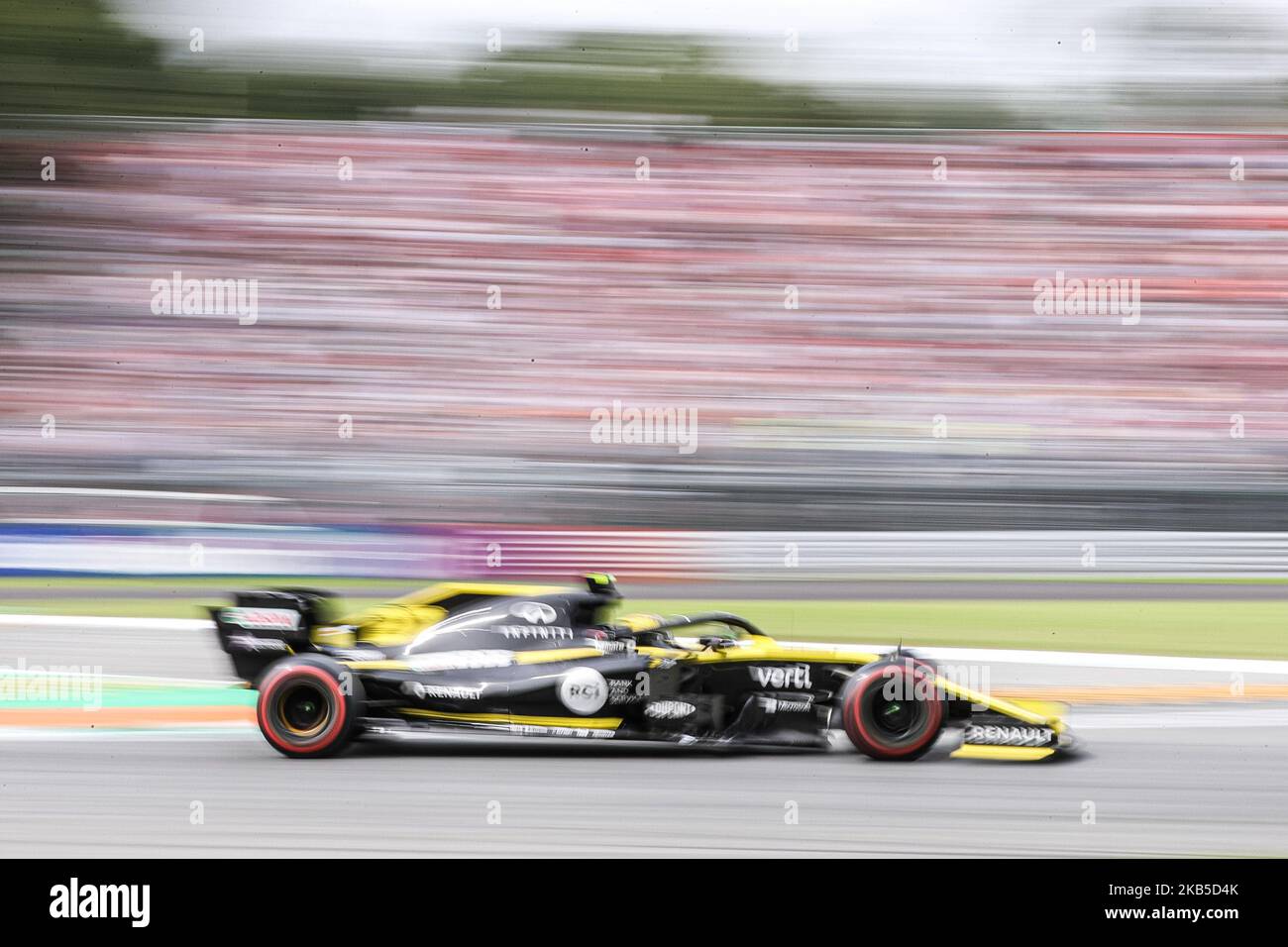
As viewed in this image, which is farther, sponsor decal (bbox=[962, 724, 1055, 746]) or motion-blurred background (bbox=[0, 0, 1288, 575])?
motion-blurred background (bbox=[0, 0, 1288, 575])

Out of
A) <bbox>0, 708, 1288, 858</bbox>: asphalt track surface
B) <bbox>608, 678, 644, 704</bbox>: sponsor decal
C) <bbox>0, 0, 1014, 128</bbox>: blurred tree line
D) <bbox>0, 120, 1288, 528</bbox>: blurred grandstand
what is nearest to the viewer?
<bbox>0, 708, 1288, 858</bbox>: asphalt track surface

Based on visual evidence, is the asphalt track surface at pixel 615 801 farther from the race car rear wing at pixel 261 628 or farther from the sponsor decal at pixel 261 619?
the sponsor decal at pixel 261 619

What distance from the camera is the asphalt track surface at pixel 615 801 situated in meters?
4.46

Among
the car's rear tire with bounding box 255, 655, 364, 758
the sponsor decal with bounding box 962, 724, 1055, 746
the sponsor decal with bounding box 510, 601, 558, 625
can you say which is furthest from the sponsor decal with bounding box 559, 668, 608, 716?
the sponsor decal with bounding box 962, 724, 1055, 746

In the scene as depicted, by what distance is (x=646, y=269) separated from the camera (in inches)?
607

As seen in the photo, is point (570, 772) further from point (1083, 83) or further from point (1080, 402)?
point (1083, 83)

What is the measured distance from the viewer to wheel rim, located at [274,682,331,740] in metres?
5.43

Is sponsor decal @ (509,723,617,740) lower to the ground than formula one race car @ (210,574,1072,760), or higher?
lower

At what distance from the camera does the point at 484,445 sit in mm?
13703

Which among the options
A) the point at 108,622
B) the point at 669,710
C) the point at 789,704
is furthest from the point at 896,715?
the point at 108,622

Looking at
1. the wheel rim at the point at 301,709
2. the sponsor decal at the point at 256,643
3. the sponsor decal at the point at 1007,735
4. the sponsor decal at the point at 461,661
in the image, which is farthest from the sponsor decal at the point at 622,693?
the sponsor decal at the point at 256,643

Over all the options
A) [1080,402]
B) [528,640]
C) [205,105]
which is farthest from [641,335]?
[528,640]

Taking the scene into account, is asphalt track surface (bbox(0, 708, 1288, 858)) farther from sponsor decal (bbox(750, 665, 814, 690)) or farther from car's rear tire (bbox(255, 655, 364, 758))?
sponsor decal (bbox(750, 665, 814, 690))

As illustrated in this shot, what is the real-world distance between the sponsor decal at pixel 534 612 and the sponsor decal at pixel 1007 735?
6.11 feet
